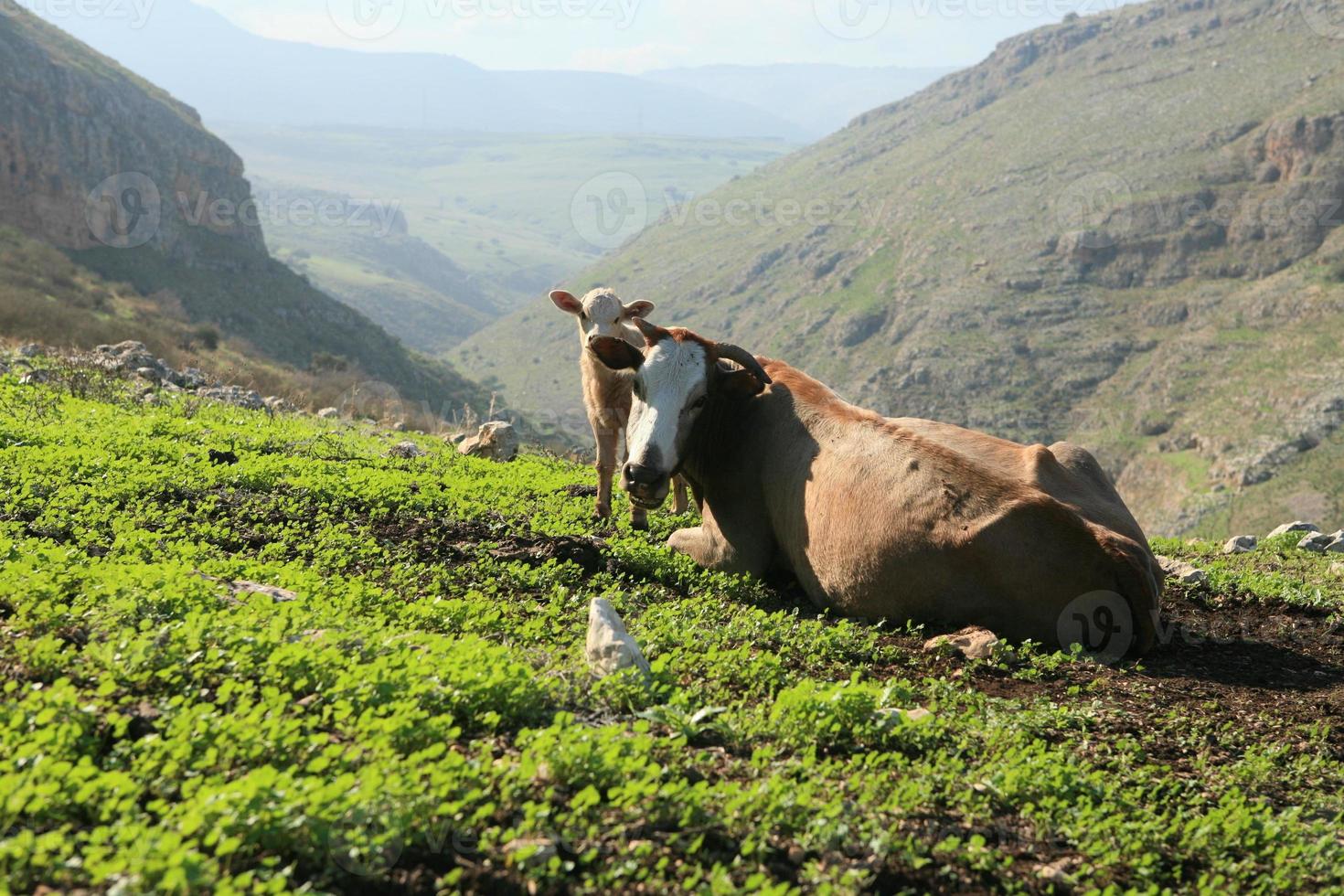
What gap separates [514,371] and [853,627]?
141778 mm

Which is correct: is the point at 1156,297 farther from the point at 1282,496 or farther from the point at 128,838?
the point at 128,838

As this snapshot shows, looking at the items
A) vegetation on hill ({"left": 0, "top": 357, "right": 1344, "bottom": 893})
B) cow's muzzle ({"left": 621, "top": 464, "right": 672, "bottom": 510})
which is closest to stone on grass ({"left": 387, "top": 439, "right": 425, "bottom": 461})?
vegetation on hill ({"left": 0, "top": 357, "right": 1344, "bottom": 893})

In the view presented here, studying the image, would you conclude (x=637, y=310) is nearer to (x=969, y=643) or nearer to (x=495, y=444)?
(x=495, y=444)

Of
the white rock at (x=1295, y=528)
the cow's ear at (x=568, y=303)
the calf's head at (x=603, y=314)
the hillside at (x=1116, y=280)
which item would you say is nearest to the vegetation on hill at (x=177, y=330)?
the cow's ear at (x=568, y=303)

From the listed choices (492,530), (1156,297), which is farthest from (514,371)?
(492,530)

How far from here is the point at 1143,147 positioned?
129m

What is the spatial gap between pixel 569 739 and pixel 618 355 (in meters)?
5.74

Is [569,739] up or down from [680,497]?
up

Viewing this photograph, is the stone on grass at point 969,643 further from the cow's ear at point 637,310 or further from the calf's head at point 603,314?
the cow's ear at point 637,310

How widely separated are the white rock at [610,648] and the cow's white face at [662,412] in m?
2.71

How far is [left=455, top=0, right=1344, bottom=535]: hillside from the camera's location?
3418 inches

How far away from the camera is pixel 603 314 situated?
1366 centimetres

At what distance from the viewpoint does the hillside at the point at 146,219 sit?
8081cm

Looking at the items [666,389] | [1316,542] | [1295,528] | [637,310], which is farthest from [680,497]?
[1295,528]
